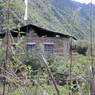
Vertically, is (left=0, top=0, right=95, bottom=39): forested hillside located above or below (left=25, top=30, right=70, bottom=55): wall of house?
above

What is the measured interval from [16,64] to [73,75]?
44 cm

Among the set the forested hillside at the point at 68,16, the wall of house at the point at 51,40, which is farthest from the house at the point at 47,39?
the forested hillside at the point at 68,16

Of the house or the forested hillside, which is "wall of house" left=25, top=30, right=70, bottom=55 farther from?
the forested hillside

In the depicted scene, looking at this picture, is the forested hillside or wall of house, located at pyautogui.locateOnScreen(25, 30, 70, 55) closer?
the forested hillside

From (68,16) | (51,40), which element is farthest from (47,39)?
(68,16)

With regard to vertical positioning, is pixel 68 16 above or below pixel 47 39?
above

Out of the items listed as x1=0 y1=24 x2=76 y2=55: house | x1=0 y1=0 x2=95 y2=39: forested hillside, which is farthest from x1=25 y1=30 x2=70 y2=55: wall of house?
x1=0 y1=0 x2=95 y2=39: forested hillside

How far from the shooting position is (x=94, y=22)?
147cm

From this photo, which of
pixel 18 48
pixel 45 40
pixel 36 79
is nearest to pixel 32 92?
pixel 36 79

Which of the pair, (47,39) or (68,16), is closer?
(68,16)

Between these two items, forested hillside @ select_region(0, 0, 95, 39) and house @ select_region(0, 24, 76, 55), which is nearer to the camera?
forested hillside @ select_region(0, 0, 95, 39)

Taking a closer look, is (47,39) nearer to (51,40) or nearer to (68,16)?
(51,40)

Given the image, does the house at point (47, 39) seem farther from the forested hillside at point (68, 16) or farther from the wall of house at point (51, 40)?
the forested hillside at point (68, 16)

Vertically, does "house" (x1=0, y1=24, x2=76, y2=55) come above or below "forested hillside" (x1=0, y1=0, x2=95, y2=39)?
below
